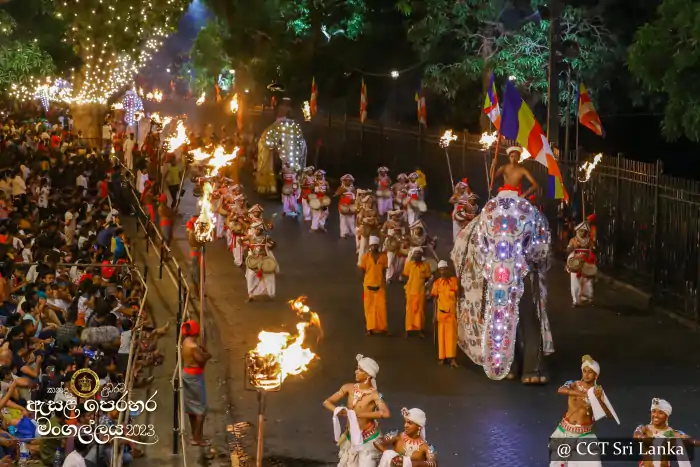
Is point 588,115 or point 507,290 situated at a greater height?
point 588,115

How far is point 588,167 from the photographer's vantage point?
24656mm

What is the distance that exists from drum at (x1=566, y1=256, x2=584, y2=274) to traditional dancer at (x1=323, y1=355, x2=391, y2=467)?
34.3 feet

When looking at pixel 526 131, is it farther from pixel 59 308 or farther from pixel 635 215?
pixel 635 215

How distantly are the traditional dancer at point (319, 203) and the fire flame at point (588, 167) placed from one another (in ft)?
23.0

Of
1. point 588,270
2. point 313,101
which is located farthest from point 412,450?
point 313,101

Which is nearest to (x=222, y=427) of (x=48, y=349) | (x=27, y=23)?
(x=48, y=349)

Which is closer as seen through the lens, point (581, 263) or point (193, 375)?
point (193, 375)

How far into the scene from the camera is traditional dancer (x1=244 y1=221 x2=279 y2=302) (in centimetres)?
2205

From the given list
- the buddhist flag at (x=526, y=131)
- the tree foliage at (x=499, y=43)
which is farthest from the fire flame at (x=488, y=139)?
the buddhist flag at (x=526, y=131)

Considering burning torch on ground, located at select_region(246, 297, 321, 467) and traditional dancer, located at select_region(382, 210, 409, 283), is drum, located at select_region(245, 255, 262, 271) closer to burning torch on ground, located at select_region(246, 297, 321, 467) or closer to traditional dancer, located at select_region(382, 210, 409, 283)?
traditional dancer, located at select_region(382, 210, 409, 283)

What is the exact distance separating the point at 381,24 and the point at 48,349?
27887 mm

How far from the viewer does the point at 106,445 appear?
1193 cm

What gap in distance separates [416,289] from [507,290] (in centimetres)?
341

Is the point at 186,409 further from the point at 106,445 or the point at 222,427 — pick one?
the point at 106,445
